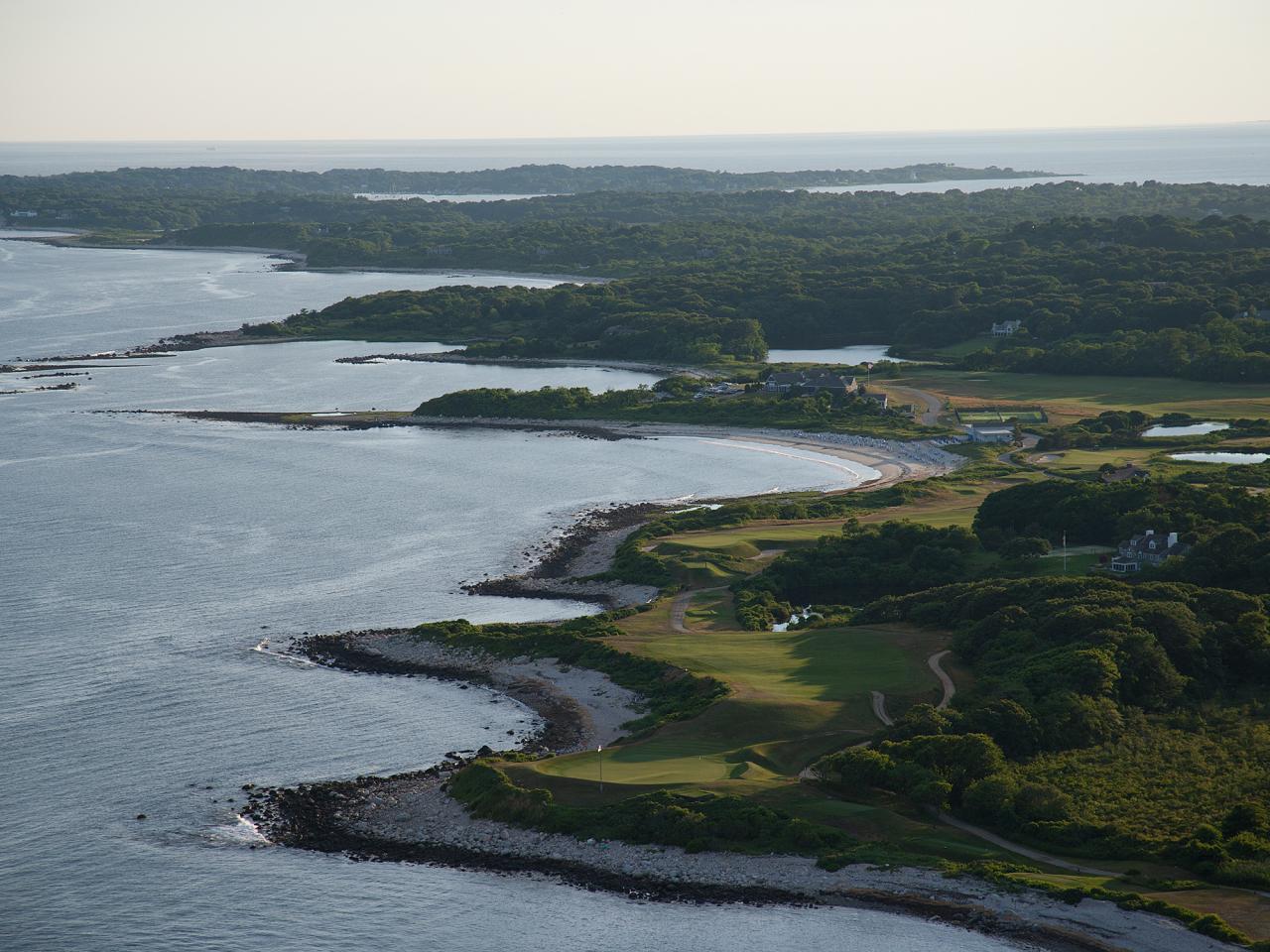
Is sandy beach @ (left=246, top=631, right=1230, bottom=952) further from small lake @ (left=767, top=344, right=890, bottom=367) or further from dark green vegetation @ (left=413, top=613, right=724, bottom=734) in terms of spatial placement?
small lake @ (left=767, top=344, right=890, bottom=367)

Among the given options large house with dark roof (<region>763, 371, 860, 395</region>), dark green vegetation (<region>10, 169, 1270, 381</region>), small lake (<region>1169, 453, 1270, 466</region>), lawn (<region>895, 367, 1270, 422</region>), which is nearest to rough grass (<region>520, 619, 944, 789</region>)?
small lake (<region>1169, 453, 1270, 466</region>)

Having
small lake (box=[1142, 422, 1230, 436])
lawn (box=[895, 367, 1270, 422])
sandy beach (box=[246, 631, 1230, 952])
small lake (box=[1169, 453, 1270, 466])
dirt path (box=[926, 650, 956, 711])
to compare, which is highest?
lawn (box=[895, 367, 1270, 422])

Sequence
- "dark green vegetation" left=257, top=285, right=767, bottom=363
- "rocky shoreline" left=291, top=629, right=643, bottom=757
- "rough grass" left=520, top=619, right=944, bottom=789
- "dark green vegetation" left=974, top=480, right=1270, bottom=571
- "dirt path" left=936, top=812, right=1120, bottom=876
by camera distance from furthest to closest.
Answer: "dark green vegetation" left=257, top=285, right=767, bottom=363, "dark green vegetation" left=974, top=480, right=1270, bottom=571, "rocky shoreline" left=291, top=629, right=643, bottom=757, "rough grass" left=520, top=619, right=944, bottom=789, "dirt path" left=936, top=812, right=1120, bottom=876

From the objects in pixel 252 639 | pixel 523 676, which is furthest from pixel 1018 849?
pixel 252 639

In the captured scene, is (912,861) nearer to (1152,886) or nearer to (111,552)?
(1152,886)

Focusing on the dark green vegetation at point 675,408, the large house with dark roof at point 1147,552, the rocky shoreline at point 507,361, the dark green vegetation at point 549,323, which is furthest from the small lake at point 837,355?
the large house with dark roof at point 1147,552

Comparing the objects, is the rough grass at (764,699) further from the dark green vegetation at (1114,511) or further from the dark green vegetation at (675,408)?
the dark green vegetation at (675,408)

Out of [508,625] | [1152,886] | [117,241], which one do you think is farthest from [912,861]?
[117,241]
